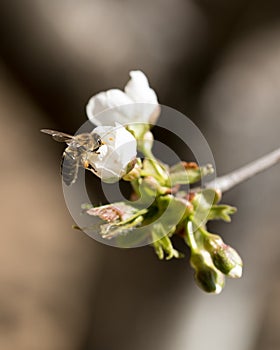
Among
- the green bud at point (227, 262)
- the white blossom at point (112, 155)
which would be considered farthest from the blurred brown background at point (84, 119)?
the white blossom at point (112, 155)

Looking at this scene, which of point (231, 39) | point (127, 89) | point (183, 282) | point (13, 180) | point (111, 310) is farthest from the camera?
point (13, 180)

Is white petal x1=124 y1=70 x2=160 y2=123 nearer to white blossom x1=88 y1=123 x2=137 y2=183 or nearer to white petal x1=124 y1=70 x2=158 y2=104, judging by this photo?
white petal x1=124 y1=70 x2=158 y2=104

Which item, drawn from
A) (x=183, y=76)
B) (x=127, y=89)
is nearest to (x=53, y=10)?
(x=183, y=76)

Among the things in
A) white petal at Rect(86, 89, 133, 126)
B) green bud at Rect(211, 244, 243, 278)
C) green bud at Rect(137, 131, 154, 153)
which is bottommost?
green bud at Rect(211, 244, 243, 278)

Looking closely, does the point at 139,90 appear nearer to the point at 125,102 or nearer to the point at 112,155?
the point at 125,102

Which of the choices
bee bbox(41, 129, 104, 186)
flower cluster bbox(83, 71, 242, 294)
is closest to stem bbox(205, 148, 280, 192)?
Answer: flower cluster bbox(83, 71, 242, 294)

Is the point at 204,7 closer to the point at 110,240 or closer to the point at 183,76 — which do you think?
the point at 183,76

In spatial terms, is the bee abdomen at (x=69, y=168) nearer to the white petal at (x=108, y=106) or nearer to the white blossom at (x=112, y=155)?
the white blossom at (x=112, y=155)
